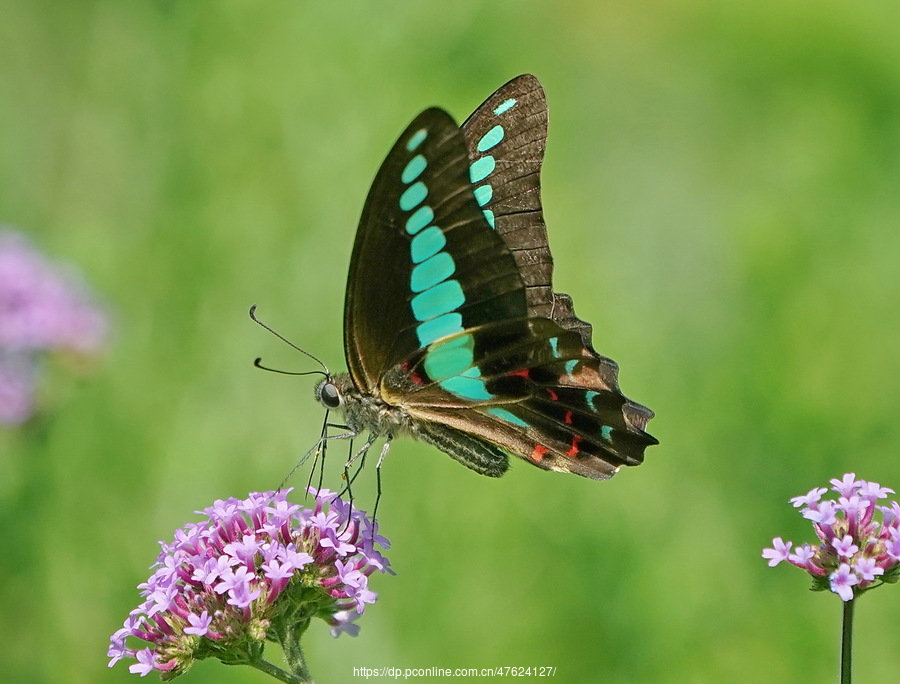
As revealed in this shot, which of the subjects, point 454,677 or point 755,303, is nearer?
point 454,677

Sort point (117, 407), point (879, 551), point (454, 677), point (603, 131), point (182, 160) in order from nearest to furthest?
point (879, 551)
point (454, 677)
point (117, 407)
point (182, 160)
point (603, 131)

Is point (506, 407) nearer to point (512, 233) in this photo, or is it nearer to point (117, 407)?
point (512, 233)

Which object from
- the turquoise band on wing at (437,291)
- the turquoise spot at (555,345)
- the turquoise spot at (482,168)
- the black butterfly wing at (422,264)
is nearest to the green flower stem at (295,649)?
the black butterfly wing at (422,264)

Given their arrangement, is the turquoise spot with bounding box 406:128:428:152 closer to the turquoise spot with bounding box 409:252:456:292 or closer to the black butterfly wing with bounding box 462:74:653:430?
the turquoise spot with bounding box 409:252:456:292

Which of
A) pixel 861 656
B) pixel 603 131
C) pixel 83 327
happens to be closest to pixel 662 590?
pixel 861 656

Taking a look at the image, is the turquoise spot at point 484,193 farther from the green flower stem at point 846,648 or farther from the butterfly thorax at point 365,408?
the green flower stem at point 846,648

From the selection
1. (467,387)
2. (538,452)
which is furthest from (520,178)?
(538,452)
